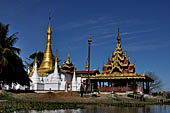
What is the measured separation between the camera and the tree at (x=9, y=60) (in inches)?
1152

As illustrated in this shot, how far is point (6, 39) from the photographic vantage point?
3094 cm

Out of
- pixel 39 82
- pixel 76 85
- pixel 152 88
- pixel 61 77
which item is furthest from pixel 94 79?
pixel 152 88

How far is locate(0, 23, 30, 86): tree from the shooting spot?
96.0 feet

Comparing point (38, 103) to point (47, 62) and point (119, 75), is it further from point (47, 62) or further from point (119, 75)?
point (47, 62)

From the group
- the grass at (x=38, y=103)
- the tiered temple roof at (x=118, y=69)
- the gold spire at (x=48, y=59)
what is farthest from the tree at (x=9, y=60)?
the gold spire at (x=48, y=59)

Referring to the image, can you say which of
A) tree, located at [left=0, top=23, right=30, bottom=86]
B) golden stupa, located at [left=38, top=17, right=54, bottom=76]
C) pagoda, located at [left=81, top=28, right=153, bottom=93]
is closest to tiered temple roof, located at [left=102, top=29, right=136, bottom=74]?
pagoda, located at [left=81, top=28, right=153, bottom=93]

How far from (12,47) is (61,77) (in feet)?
73.0

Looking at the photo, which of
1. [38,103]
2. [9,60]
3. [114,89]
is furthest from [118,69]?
[38,103]

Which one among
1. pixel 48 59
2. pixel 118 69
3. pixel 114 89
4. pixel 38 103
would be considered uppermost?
pixel 48 59

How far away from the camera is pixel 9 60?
98.5 feet

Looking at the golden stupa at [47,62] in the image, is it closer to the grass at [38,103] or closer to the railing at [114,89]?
the railing at [114,89]

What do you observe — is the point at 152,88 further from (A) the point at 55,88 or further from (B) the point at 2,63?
(B) the point at 2,63

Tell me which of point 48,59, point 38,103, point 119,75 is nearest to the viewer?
point 38,103

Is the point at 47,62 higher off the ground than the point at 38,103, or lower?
higher
